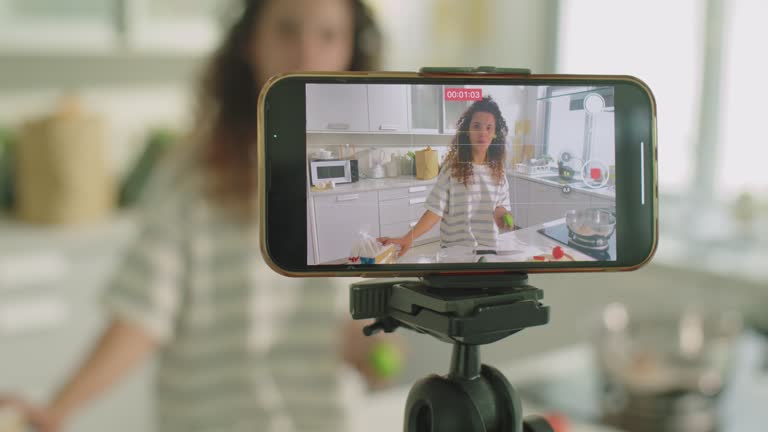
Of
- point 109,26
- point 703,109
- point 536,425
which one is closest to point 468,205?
point 536,425

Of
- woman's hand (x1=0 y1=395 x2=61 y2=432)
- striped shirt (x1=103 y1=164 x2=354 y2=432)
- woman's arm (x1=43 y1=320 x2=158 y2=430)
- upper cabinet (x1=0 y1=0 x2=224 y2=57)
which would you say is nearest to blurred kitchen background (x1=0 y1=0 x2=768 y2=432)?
upper cabinet (x1=0 y1=0 x2=224 y2=57)

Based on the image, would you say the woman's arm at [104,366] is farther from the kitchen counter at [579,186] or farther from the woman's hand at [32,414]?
the kitchen counter at [579,186]

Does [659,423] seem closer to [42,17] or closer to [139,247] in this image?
[139,247]

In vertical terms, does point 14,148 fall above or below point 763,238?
above

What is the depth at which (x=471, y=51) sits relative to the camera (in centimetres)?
239

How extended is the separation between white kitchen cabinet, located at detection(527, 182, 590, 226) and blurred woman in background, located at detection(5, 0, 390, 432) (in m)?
0.88

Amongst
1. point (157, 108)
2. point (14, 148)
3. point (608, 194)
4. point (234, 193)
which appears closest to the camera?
point (608, 194)

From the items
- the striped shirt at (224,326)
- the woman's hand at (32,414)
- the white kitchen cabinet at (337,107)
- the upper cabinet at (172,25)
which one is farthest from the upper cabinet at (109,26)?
the white kitchen cabinet at (337,107)

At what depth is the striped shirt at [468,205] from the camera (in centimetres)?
32

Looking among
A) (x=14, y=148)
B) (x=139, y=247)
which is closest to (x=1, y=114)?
(x=14, y=148)

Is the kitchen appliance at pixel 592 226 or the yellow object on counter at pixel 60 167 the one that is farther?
the yellow object on counter at pixel 60 167

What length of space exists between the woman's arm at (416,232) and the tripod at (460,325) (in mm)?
22

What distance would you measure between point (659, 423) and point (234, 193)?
763mm

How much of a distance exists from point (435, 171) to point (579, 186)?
7 cm
